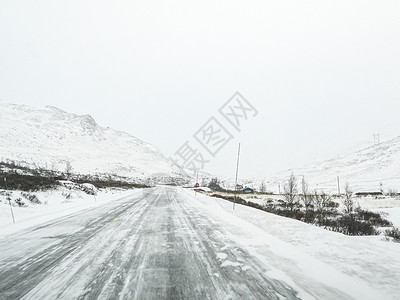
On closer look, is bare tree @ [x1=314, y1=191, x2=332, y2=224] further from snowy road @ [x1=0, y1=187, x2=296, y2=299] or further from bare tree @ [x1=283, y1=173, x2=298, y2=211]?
snowy road @ [x1=0, y1=187, x2=296, y2=299]

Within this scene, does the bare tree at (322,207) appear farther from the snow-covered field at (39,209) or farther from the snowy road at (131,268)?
the snow-covered field at (39,209)

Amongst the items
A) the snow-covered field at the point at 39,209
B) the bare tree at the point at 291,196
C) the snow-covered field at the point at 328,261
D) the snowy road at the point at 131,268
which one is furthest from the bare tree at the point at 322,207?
the snow-covered field at the point at 39,209

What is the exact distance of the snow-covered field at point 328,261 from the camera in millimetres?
3258

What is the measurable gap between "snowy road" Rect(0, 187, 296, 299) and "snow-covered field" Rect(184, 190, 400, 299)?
1.41 ft

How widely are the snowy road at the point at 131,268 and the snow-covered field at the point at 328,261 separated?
0.43 m

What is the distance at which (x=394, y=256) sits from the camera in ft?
14.8

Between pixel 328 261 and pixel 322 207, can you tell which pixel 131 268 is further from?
pixel 322 207

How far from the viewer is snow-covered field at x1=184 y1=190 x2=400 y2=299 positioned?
3.26m

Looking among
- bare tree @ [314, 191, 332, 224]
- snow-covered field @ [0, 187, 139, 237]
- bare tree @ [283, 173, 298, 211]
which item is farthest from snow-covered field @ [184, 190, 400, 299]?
bare tree @ [283, 173, 298, 211]

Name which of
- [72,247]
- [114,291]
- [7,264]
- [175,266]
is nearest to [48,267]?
[7,264]

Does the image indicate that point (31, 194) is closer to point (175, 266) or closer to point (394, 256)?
point (175, 266)

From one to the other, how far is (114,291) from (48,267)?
5.62 ft

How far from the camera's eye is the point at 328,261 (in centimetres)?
439

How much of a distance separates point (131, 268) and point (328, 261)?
12.1ft
